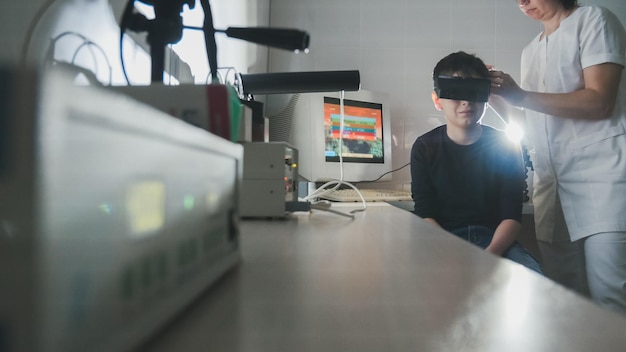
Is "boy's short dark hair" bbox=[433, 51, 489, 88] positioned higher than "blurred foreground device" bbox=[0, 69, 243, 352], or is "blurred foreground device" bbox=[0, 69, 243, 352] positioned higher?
"boy's short dark hair" bbox=[433, 51, 489, 88]

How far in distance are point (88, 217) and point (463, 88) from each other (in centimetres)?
100

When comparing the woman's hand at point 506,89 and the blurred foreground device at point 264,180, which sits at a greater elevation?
the woman's hand at point 506,89

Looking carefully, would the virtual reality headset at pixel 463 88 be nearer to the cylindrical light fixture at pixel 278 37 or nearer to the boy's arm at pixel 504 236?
the boy's arm at pixel 504 236

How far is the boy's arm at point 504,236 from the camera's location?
103 centimetres

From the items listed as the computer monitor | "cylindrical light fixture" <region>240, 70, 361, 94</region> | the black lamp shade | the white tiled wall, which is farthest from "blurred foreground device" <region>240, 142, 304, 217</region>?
the white tiled wall

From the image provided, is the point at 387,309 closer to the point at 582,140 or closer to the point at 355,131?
the point at 582,140

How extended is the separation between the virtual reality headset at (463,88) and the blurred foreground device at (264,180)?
0.48 m

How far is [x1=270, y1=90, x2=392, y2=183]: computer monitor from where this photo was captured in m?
1.58

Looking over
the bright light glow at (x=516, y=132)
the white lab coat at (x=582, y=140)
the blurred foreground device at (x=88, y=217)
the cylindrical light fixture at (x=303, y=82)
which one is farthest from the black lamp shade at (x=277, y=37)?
the bright light glow at (x=516, y=132)

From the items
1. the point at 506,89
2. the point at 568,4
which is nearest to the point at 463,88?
the point at 506,89

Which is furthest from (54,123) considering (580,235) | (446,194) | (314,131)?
(314,131)

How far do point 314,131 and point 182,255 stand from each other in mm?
1370

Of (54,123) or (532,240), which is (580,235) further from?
(54,123)

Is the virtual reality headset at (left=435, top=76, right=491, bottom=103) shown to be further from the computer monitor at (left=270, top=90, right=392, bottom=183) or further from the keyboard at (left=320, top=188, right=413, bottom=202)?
the computer monitor at (left=270, top=90, right=392, bottom=183)
